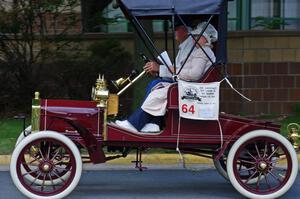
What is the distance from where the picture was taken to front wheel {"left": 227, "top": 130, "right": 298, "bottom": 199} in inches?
248

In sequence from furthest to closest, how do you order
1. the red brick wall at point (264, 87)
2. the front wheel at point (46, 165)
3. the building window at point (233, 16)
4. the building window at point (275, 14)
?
1. the building window at point (233, 16)
2. the building window at point (275, 14)
3. the red brick wall at point (264, 87)
4. the front wheel at point (46, 165)

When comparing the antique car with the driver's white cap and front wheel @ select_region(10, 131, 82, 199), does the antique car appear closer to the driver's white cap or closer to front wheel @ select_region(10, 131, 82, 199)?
front wheel @ select_region(10, 131, 82, 199)

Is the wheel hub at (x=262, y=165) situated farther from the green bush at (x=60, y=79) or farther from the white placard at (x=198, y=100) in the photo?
the green bush at (x=60, y=79)

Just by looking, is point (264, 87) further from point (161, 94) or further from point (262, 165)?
point (161, 94)

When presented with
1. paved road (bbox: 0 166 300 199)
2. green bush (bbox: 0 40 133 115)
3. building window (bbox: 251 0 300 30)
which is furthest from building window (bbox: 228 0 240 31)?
paved road (bbox: 0 166 300 199)

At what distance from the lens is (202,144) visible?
6453 millimetres

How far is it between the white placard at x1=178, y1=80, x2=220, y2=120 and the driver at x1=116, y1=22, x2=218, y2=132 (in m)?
0.17

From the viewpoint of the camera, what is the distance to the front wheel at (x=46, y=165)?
611 centimetres

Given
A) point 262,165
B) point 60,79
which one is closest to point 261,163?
point 262,165

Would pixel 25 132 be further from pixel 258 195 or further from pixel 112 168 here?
pixel 258 195

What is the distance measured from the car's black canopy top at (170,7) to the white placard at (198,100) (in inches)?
27.8

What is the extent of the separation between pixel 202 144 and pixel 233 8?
716 cm

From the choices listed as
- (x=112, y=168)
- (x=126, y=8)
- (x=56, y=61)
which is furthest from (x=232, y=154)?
(x=56, y=61)

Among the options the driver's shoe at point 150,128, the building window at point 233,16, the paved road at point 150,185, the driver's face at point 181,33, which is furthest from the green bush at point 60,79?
the driver's shoe at point 150,128
